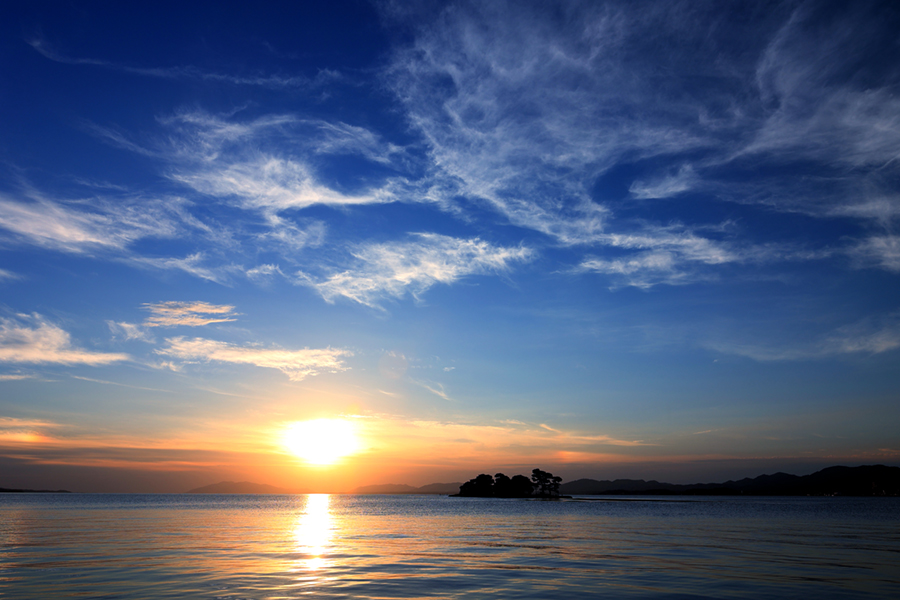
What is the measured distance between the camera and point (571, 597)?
84.0 ft

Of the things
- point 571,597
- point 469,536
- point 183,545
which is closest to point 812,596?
point 571,597

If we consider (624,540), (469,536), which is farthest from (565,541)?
(469,536)

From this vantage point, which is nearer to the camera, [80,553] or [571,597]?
[571,597]

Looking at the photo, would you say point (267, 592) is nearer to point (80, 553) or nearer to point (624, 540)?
point (80, 553)

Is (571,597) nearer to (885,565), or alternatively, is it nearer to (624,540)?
(885,565)

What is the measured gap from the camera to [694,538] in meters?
55.9

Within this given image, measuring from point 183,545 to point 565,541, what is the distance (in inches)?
1370

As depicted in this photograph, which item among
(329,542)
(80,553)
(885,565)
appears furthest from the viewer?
(329,542)

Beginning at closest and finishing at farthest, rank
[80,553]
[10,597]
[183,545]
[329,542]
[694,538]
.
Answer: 1. [10,597]
2. [80,553]
3. [183,545]
4. [329,542]
5. [694,538]

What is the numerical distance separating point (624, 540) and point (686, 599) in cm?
3084

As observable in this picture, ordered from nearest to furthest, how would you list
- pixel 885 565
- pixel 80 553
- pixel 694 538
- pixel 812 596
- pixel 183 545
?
pixel 812 596, pixel 885 565, pixel 80 553, pixel 183 545, pixel 694 538

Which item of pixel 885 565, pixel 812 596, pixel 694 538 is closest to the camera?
pixel 812 596

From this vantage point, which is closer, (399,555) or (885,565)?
(885,565)

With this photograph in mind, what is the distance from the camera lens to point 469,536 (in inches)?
2283
